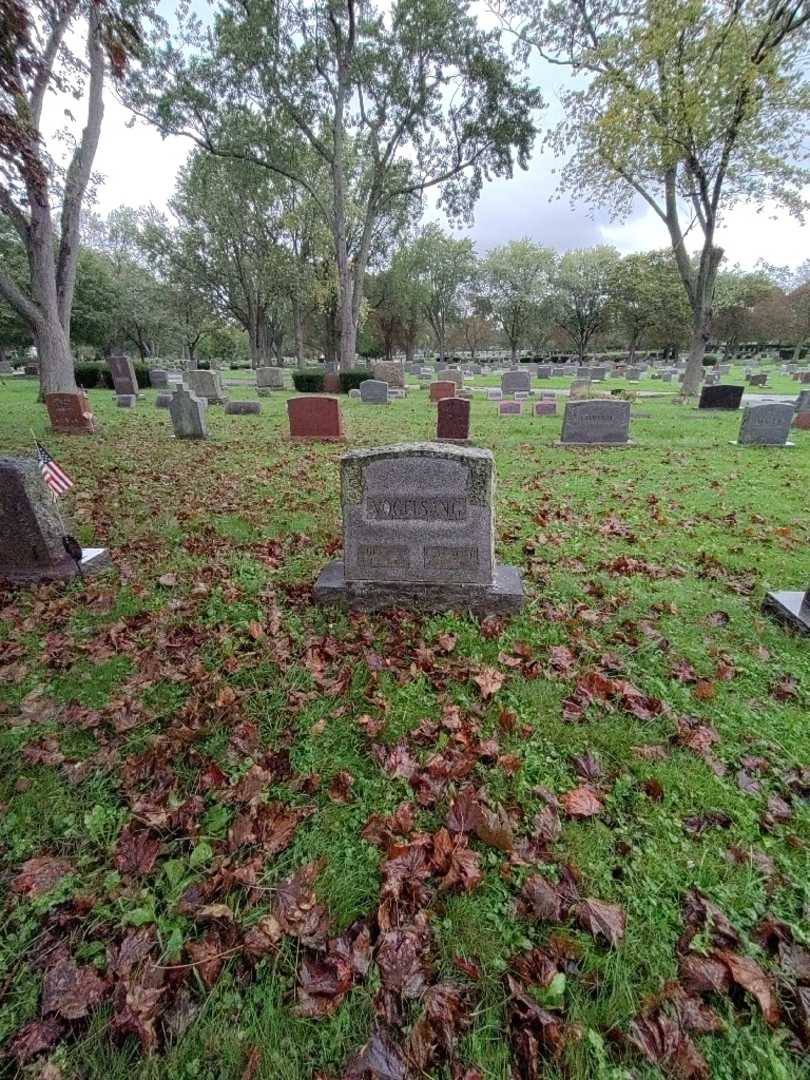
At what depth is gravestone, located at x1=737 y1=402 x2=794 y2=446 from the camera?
10.2 m

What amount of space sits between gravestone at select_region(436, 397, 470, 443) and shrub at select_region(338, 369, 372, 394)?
13.8m

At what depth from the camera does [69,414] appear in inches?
466

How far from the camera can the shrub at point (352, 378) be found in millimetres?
23958

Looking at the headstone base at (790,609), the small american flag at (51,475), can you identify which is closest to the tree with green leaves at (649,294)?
the headstone base at (790,609)

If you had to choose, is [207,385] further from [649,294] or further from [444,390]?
[649,294]

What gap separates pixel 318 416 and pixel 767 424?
33.0ft

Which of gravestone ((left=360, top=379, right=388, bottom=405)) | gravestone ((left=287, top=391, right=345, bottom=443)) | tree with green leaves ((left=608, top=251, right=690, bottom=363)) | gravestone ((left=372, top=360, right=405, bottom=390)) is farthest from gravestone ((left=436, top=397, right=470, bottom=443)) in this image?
tree with green leaves ((left=608, top=251, right=690, bottom=363))

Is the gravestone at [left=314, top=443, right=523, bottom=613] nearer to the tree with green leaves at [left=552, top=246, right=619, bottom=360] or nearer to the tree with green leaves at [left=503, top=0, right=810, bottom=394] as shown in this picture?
the tree with green leaves at [left=503, top=0, right=810, bottom=394]

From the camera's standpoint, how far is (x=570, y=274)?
52.2 meters

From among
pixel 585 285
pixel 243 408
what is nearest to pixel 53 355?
pixel 243 408

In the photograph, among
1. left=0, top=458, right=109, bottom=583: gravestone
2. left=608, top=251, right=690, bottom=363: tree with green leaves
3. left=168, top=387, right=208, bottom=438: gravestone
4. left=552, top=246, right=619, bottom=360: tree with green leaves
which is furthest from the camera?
left=552, top=246, right=619, bottom=360: tree with green leaves

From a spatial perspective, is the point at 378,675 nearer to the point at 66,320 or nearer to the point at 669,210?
the point at 66,320

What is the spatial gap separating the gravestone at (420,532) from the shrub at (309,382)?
76.0 ft

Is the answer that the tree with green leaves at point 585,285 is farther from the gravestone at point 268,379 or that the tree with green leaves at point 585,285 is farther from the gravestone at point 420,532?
the gravestone at point 420,532
